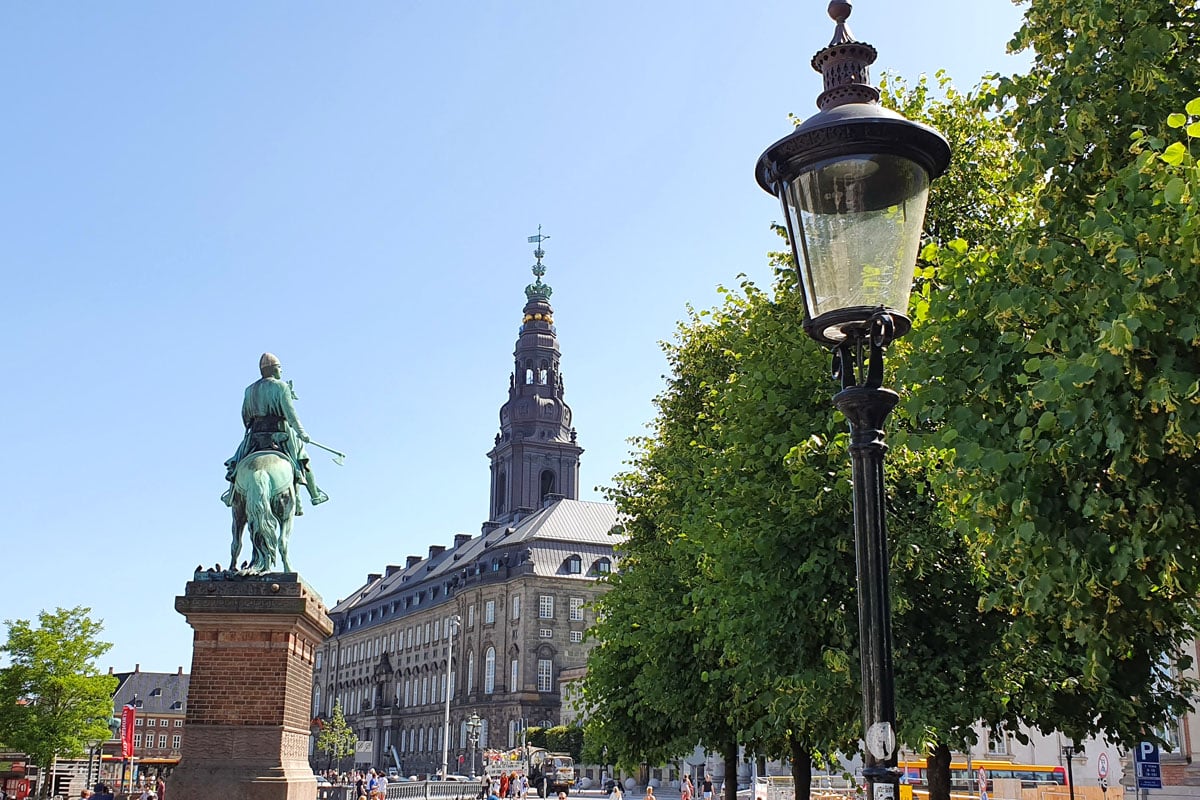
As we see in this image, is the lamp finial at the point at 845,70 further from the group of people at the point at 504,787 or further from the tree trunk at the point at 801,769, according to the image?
the group of people at the point at 504,787

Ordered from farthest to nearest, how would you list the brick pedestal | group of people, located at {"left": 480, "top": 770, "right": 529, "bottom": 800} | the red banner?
group of people, located at {"left": 480, "top": 770, "right": 529, "bottom": 800} < the red banner < the brick pedestal

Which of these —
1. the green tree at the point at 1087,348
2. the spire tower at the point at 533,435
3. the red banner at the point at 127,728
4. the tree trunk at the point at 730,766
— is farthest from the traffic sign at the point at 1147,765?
the spire tower at the point at 533,435

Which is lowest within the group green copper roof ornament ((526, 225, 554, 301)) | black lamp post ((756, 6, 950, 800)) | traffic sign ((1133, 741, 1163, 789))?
traffic sign ((1133, 741, 1163, 789))

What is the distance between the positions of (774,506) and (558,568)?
82409 millimetres

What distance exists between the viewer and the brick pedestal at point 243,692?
1394 cm

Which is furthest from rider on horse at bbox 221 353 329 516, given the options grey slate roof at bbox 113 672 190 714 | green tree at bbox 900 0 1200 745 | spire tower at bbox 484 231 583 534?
grey slate roof at bbox 113 672 190 714

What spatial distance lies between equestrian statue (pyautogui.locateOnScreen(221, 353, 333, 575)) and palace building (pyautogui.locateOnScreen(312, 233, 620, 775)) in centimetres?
6974

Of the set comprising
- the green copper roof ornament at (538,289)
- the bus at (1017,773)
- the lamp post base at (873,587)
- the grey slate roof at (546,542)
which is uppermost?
the green copper roof ornament at (538,289)

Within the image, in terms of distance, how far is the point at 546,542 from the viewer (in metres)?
99.9

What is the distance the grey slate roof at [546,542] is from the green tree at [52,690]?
45.3 m

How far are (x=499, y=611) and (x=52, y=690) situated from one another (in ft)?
159

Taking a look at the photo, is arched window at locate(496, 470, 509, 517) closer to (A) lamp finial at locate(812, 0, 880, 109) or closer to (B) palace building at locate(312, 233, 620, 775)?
(B) palace building at locate(312, 233, 620, 775)

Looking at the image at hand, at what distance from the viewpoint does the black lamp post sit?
18.0ft

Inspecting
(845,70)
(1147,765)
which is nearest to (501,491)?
(1147,765)
